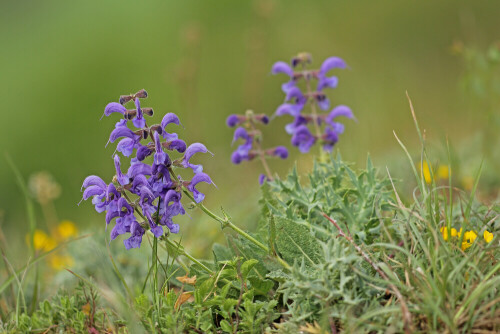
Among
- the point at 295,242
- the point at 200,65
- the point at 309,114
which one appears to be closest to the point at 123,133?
the point at 295,242

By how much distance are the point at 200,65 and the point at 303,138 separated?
608 centimetres

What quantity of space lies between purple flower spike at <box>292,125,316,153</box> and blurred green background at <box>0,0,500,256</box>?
7.17ft

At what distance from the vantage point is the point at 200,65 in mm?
9023

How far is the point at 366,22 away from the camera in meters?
9.18

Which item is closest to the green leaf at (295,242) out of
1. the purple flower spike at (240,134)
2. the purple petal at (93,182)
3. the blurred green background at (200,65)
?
the purple petal at (93,182)

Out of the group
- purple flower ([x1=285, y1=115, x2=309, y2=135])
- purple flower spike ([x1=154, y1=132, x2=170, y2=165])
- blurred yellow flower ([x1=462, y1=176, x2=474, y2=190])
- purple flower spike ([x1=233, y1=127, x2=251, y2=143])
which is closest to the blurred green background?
blurred yellow flower ([x1=462, y1=176, x2=474, y2=190])

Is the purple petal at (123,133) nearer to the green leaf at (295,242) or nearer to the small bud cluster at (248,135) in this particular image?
the green leaf at (295,242)

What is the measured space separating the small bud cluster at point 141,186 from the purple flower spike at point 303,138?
1046 millimetres

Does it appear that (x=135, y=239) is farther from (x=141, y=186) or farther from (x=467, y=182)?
(x=467, y=182)

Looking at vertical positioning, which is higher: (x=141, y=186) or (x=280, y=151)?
(x=280, y=151)

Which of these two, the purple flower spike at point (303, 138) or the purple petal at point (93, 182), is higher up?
the purple flower spike at point (303, 138)

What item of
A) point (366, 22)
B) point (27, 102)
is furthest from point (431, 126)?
point (27, 102)

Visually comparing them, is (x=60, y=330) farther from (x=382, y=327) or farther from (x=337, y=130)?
(x=337, y=130)

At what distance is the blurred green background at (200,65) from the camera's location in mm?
6586
